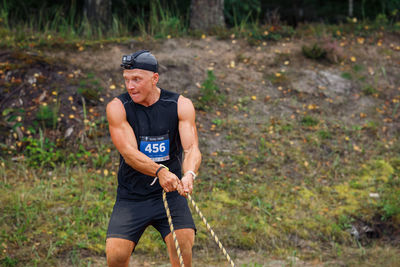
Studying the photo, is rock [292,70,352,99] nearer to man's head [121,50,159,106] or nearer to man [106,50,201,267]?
man [106,50,201,267]

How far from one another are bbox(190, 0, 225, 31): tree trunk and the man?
24.5 feet

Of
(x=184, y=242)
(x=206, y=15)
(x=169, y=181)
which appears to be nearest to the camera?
(x=169, y=181)

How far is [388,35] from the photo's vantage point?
38.1 ft

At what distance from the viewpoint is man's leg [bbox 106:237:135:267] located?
4.18 m

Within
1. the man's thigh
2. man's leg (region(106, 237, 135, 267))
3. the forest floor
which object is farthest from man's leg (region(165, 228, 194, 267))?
the forest floor

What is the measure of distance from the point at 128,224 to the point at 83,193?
308 centimetres

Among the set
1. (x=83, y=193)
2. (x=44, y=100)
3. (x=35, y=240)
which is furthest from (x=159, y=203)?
(x=44, y=100)

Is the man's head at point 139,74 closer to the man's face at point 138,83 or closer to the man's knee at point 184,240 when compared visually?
the man's face at point 138,83

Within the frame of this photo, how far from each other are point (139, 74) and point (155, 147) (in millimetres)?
659

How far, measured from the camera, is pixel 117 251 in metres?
4.18

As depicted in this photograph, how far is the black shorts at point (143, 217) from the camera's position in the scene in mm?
4270

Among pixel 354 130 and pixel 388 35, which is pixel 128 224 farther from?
pixel 388 35

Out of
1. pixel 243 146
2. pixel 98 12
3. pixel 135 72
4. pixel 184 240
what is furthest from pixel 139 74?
pixel 98 12

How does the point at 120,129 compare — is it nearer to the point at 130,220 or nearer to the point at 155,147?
the point at 155,147
